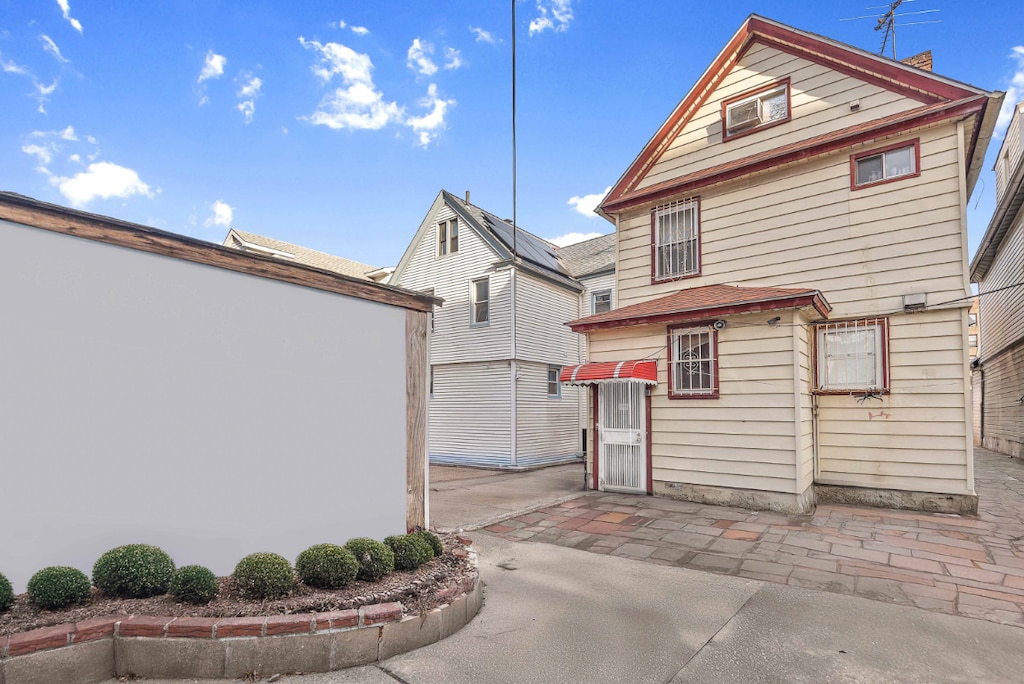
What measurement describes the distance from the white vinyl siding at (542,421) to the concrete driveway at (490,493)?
2.75ft

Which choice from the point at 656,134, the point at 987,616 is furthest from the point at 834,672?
the point at 656,134

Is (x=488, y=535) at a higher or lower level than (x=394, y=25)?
lower

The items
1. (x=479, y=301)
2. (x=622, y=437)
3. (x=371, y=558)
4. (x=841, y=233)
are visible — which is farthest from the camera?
(x=479, y=301)

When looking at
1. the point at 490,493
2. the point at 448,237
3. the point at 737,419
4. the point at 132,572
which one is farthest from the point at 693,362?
the point at 448,237

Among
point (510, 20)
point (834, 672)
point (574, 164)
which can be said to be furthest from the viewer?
point (574, 164)

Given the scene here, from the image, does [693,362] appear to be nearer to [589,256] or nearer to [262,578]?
[262,578]

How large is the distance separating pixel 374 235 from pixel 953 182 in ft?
50.7

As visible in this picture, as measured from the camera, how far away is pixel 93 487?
342cm

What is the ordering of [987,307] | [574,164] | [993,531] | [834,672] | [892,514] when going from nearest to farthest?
[834,672]
[993,531]
[892,514]
[574,164]
[987,307]

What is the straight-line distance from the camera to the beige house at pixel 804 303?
26.5ft

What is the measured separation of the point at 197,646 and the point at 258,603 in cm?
47

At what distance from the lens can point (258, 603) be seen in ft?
11.2

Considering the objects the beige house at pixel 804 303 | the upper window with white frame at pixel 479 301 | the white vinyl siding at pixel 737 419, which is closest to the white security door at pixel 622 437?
the beige house at pixel 804 303

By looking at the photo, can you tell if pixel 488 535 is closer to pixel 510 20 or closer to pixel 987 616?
pixel 987 616
